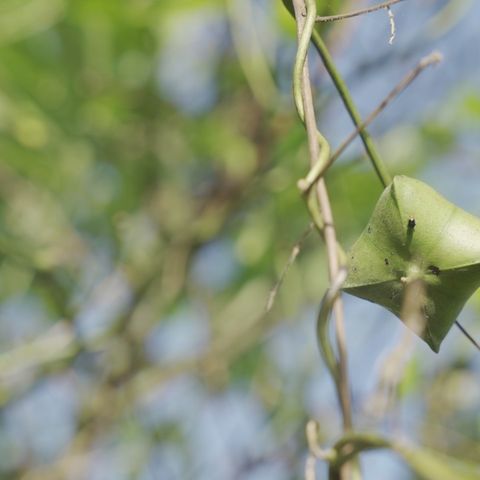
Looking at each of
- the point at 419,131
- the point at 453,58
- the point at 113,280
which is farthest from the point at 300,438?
the point at 453,58

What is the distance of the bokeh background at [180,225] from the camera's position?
5.14 feet

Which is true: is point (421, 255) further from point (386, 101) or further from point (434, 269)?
point (386, 101)

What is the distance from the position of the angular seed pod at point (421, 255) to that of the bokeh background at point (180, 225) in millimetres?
800

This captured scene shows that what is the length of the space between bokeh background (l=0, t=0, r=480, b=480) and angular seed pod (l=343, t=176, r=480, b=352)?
80 cm

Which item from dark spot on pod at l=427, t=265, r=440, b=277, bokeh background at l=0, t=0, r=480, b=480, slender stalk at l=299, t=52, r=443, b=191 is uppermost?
slender stalk at l=299, t=52, r=443, b=191

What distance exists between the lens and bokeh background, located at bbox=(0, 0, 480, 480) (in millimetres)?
1566

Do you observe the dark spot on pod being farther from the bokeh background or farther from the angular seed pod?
the bokeh background

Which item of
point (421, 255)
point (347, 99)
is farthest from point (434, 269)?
point (347, 99)

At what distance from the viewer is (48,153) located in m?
1.61

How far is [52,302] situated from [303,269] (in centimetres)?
44

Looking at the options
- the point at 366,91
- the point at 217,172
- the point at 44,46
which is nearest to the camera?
the point at 366,91

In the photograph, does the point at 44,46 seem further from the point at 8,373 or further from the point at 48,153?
the point at 8,373

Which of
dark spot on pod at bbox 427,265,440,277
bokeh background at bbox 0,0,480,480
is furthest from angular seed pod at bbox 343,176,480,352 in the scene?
bokeh background at bbox 0,0,480,480

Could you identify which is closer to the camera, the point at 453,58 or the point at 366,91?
the point at 366,91
